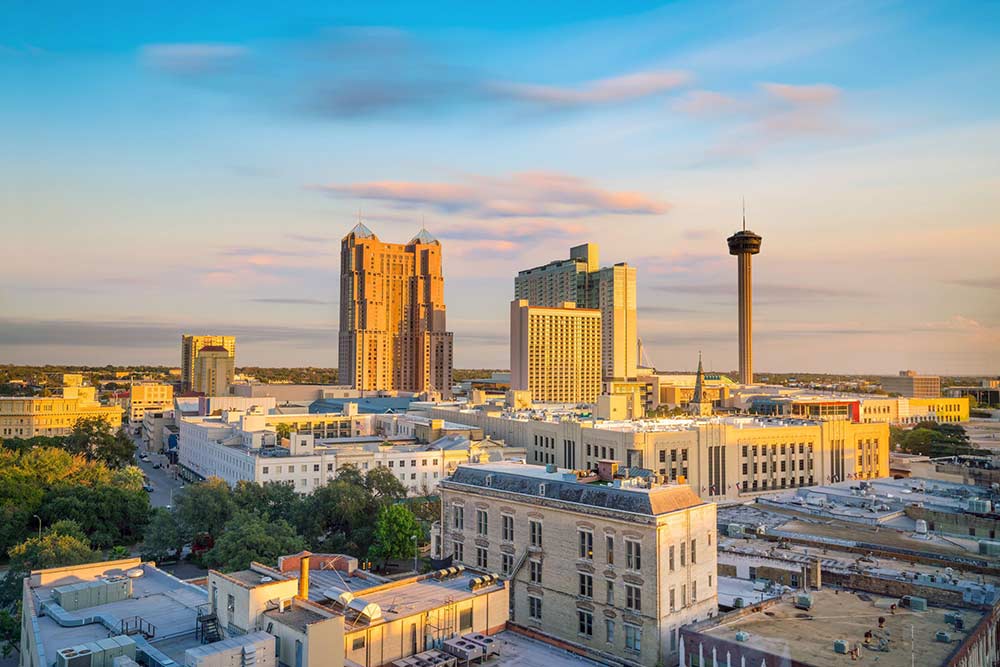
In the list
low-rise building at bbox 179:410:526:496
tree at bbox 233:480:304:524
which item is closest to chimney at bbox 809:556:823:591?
tree at bbox 233:480:304:524

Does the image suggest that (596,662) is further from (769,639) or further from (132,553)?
(132,553)

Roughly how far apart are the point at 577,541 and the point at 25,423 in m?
173

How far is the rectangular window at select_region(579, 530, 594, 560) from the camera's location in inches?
1869

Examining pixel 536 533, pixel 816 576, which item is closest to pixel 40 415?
pixel 536 533

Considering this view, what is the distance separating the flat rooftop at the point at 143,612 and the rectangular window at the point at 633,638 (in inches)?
953

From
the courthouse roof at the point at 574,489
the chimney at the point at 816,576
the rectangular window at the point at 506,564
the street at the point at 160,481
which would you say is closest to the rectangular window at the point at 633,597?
the courthouse roof at the point at 574,489

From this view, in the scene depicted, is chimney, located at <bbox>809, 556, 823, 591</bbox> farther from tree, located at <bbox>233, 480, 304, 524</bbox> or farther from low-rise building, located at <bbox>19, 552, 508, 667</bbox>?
tree, located at <bbox>233, 480, 304, 524</bbox>

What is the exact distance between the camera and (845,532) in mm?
67062

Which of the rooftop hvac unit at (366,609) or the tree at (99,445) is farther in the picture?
the tree at (99,445)

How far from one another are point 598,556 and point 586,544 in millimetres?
1167

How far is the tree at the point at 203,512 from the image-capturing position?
83.2 metres

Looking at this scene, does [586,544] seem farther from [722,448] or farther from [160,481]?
[160,481]

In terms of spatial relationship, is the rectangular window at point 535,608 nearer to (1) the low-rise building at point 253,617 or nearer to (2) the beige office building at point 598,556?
(2) the beige office building at point 598,556

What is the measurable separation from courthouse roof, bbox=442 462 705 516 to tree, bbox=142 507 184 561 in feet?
130
